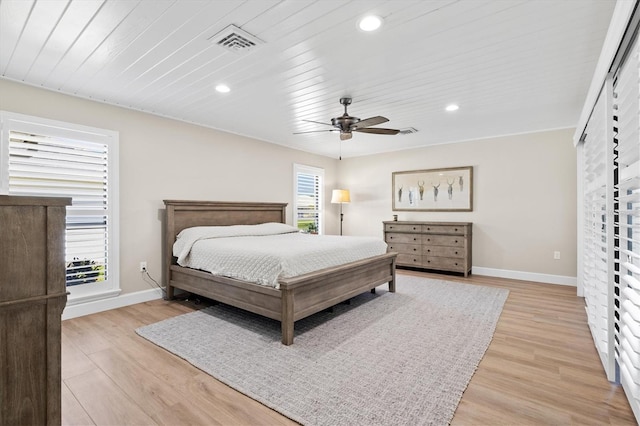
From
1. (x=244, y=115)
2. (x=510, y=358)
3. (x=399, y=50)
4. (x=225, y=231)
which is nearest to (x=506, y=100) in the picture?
(x=399, y=50)

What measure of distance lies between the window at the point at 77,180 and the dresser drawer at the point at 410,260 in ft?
14.5

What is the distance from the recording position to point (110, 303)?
3559 millimetres

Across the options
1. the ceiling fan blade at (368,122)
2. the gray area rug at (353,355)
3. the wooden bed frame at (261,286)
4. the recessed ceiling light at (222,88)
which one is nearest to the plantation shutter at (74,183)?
the wooden bed frame at (261,286)

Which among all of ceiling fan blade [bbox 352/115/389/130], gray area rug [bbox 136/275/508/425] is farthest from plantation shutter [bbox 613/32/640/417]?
ceiling fan blade [bbox 352/115/389/130]

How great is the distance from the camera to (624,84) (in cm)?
176

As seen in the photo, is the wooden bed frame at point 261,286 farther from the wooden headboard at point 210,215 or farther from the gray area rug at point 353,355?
the gray area rug at point 353,355

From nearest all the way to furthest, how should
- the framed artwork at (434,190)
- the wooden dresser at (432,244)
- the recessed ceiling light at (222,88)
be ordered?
1. the recessed ceiling light at (222,88)
2. the wooden dresser at (432,244)
3. the framed artwork at (434,190)

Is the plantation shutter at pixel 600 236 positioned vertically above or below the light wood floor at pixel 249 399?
above

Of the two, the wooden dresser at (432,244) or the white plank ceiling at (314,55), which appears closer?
the white plank ceiling at (314,55)

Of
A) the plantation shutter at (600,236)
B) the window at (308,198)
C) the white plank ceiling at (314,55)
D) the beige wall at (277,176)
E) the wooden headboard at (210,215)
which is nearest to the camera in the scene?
the white plank ceiling at (314,55)

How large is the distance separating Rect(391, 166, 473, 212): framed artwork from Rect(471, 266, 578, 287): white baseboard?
108 centimetres

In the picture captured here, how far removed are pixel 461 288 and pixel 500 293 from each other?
477mm

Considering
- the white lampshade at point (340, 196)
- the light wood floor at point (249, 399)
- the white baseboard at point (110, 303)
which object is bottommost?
the light wood floor at point (249, 399)

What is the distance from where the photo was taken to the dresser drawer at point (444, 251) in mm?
5164
